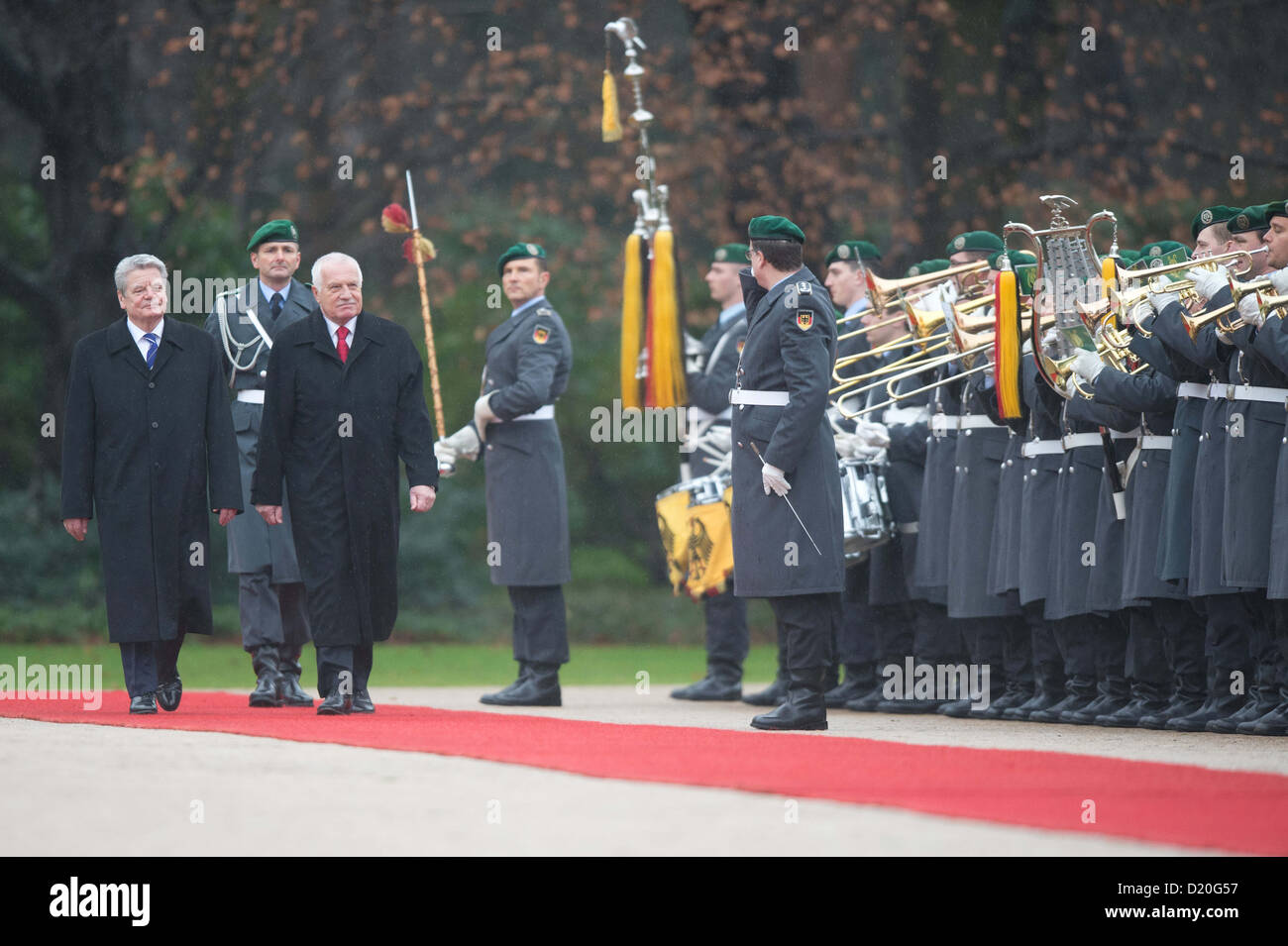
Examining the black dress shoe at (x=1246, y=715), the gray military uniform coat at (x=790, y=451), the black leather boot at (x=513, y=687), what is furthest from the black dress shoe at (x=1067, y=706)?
the black leather boot at (x=513, y=687)

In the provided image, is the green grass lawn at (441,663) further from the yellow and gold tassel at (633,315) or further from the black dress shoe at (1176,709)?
the black dress shoe at (1176,709)

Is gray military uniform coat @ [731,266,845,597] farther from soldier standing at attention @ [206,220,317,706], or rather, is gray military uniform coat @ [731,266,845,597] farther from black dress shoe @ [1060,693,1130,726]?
soldier standing at attention @ [206,220,317,706]

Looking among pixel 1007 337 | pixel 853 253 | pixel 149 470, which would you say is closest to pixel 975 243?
pixel 853 253

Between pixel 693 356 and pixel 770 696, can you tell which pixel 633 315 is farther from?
pixel 770 696

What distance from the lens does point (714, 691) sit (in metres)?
11.6

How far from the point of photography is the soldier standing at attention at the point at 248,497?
10078 mm

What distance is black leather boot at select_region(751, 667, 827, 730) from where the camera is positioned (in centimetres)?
877

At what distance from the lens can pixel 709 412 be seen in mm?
11578

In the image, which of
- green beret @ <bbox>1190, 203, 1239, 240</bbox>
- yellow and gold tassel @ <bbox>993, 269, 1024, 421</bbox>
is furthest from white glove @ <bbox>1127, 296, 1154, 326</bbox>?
yellow and gold tassel @ <bbox>993, 269, 1024, 421</bbox>

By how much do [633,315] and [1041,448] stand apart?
270 centimetres

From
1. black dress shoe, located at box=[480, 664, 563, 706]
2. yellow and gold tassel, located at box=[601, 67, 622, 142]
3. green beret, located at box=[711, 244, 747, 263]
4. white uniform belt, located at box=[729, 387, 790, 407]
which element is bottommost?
black dress shoe, located at box=[480, 664, 563, 706]

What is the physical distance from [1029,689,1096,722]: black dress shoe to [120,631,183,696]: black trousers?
12.3 feet

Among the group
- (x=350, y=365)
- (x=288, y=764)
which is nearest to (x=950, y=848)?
(x=288, y=764)

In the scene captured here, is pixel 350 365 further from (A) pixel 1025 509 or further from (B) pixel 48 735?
(A) pixel 1025 509
